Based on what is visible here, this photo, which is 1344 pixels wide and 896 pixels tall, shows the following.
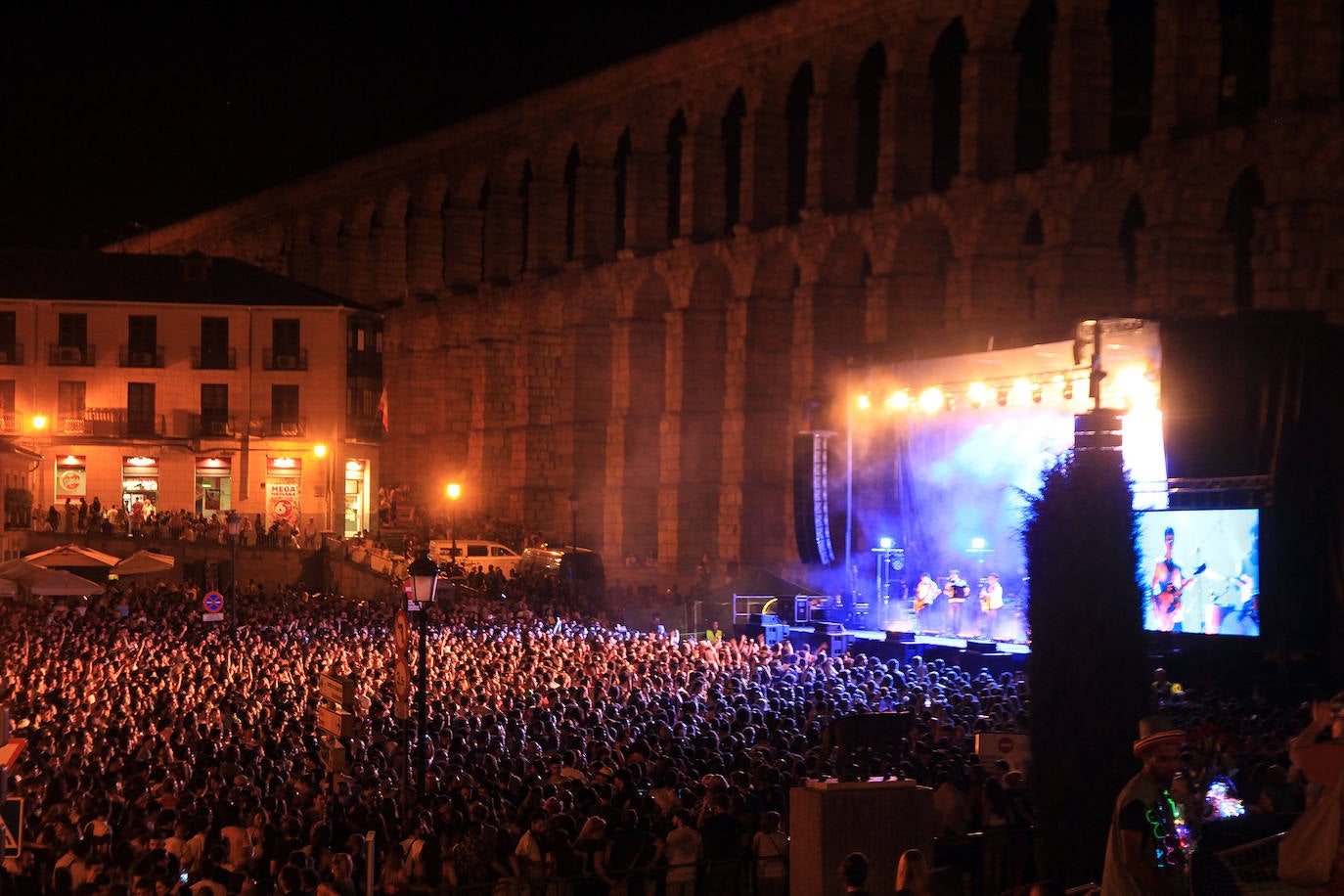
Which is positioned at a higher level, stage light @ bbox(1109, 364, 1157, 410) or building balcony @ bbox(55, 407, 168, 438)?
building balcony @ bbox(55, 407, 168, 438)

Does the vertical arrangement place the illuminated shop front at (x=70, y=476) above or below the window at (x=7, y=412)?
below

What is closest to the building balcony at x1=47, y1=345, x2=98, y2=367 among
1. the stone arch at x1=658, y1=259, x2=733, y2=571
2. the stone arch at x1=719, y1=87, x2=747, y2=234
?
the stone arch at x1=658, y1=259, x2=733, y2=571

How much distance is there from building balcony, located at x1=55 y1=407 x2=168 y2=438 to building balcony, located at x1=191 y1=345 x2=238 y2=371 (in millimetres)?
2336

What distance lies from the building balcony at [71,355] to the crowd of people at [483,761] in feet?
104

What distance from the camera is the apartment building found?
5762cm

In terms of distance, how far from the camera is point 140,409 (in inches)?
2301

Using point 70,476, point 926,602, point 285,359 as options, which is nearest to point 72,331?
point 70,476

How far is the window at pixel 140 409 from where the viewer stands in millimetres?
58125

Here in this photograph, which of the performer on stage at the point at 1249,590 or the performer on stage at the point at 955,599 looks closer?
the performer on stage at the point at 1249,590

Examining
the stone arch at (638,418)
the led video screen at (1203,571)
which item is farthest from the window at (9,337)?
the led video screen at (1203,571)

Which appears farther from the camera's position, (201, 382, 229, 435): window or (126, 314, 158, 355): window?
(126, 314, 158, 355): window

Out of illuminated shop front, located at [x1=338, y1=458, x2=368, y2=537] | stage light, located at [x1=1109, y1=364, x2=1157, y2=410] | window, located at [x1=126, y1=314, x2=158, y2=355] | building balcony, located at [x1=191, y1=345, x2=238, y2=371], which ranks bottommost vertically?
illuminated shop front, located at [x1=338, y1=458, x2=368, y2=537]

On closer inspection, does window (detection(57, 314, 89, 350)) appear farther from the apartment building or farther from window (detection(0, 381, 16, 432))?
window (detection(0, 381, 16, 432))

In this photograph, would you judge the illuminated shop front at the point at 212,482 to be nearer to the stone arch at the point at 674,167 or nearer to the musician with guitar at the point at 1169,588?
the stone arch at the point at 674,167
